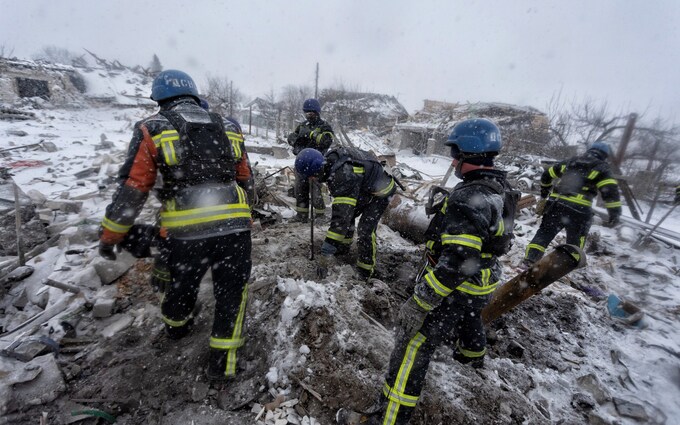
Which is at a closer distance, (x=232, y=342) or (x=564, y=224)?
(x=232, y=342)

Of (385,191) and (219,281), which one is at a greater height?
(385,191)

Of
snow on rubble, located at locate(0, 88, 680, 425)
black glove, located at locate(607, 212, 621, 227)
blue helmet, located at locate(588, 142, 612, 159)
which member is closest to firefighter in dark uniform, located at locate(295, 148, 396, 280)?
snow on rubble, located at locate(0, 88, 680, 425)

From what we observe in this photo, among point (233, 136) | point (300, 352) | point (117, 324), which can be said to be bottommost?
point (117, 324)

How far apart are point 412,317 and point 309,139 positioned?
163 inches

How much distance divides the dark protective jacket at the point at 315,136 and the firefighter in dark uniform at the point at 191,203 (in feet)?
10.2

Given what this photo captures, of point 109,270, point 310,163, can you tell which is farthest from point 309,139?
point 109,270

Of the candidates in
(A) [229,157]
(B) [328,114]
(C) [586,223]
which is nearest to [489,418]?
(A) [229,157]

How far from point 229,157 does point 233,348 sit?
143cm

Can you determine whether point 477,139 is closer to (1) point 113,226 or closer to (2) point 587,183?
(1) point 113,226

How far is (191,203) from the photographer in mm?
2014

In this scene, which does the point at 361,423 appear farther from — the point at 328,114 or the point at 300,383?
the point at 328,114

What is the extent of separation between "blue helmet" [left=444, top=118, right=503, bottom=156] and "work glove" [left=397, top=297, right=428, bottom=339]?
41.5 inches

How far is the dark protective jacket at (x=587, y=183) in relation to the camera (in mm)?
3908

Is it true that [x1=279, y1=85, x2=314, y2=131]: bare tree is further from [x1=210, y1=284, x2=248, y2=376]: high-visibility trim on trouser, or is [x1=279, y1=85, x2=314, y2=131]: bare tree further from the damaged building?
[x1=210, y1=284, x2=248, y2=376]: high-visibility trim on trouser
